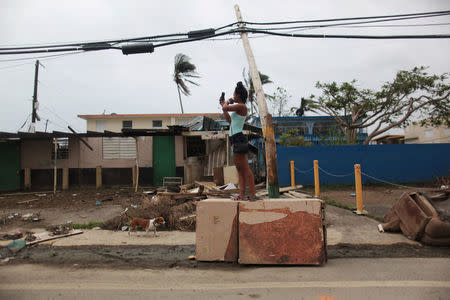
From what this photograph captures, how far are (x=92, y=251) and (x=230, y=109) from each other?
3.30m

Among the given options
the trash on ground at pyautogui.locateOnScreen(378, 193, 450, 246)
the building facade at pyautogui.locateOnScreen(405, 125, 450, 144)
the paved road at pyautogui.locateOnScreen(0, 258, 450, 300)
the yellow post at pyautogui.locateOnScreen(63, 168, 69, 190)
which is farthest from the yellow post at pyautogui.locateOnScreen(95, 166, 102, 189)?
the building facade at pyautogui.locateOnScreen(405, 125, 450, 144)

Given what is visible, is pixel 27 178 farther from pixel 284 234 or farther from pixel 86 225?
pixel 284 234

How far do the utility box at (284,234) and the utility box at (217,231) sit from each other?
15 centimetres

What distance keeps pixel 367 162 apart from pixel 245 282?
12.5 m

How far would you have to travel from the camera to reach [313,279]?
10.6 feet

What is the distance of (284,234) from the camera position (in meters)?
3.68

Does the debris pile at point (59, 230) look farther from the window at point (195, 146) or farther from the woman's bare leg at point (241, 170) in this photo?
the window at point (195, 146)

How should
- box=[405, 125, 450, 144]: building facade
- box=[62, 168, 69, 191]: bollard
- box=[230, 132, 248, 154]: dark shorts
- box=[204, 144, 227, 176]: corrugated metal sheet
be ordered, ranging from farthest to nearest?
1. box=[405, 125, 450, 144]: building facade
2. box=[62, 168, 69, 191]: bollard
3. box=[204, 144, 227, 176]: corrugated metal sheet
4. box=[230, 132, 248, 154]: dark shorts

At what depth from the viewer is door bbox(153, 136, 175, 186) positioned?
13859mm

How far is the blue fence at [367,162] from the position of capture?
13414 millimetres

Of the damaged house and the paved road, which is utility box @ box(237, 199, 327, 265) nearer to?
the paved road

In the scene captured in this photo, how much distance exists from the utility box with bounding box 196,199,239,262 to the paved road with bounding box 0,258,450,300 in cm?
18

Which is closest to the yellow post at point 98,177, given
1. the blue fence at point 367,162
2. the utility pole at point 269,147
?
the blue fence at point 367,162

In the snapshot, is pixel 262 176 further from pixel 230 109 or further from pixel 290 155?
pixel 230 109
